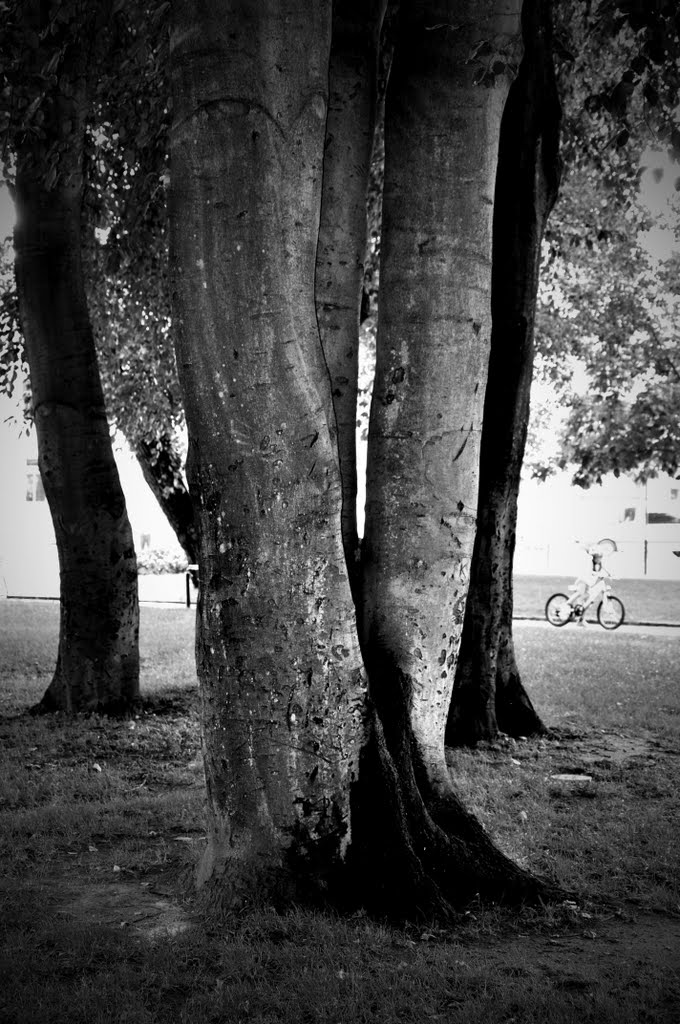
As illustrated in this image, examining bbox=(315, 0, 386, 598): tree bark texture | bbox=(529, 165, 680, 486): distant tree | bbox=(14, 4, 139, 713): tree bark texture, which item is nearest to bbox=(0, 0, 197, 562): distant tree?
bbox=(14, 4, 139, 713): tree bark texture

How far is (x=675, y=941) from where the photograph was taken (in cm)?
429

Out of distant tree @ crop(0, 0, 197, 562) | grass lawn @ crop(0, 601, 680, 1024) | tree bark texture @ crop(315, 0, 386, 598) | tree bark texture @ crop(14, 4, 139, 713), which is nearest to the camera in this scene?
grass lawn @ crop(0, 601, 680, 1024)

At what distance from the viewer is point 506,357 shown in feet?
28.2

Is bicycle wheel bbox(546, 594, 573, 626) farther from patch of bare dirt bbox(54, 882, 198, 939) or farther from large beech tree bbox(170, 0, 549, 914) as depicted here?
patch of bare dirt bbox(54, 882, 198, 939)

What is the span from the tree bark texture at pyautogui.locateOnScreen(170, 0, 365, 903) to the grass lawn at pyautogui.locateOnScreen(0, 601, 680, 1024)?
471 mm

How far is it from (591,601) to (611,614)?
116cm

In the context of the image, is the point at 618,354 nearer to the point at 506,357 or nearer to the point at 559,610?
the point at 559,610

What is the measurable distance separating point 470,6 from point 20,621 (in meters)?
16.2

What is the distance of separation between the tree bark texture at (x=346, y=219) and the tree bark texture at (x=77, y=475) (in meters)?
4.96

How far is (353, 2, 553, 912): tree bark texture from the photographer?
16.1 feet

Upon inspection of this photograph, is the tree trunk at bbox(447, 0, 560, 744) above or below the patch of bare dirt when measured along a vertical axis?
above

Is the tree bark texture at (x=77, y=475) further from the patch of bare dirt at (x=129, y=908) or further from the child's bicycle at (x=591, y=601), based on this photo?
the child's bicycle at (x=591, y=601)

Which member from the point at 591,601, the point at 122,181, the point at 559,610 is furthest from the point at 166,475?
the point at 122,181

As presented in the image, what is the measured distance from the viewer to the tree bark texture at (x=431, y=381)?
16.1 feet
